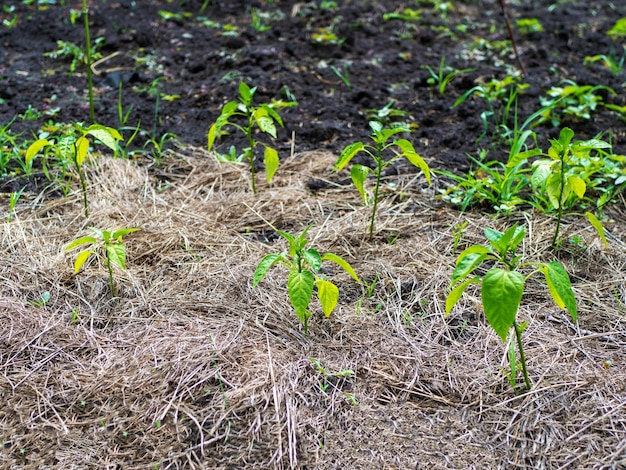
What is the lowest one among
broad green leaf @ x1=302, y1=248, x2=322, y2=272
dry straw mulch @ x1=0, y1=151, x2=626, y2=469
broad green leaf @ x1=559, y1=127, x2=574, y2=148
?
dry straw mulch @ x1=0, y1=151, x2=626, y2=469

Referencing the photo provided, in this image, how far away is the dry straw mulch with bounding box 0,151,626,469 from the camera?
182 cm

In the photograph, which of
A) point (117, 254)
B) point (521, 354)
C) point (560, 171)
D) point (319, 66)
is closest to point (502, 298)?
point (521, 354)

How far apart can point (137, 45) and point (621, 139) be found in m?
3.10

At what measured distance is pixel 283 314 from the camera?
229 cm

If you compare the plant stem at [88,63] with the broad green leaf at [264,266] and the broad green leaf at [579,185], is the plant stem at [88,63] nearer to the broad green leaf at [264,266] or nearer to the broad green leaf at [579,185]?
the broad green leaf at [264,266]

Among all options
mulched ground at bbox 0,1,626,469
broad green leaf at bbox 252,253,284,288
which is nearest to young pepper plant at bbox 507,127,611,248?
mulched ground at bbox 0,1,626,469

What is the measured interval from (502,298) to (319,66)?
272 cm

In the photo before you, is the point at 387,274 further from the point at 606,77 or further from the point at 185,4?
the point at 185,4

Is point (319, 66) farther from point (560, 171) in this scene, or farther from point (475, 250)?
point (475, 250)

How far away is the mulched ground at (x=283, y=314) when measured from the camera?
72.2 inches

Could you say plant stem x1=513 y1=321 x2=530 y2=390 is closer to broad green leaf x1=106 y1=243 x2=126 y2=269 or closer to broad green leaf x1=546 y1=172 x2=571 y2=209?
broad green leaf x1=546 y1=172 x2=571 y2=209

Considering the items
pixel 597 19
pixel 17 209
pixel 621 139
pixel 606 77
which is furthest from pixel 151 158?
pixel 597 19

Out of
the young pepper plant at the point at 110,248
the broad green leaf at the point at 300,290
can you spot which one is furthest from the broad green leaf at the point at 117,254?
the broad green leaf at the point at 300,290

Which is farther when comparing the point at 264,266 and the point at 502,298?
the point at 264,266
